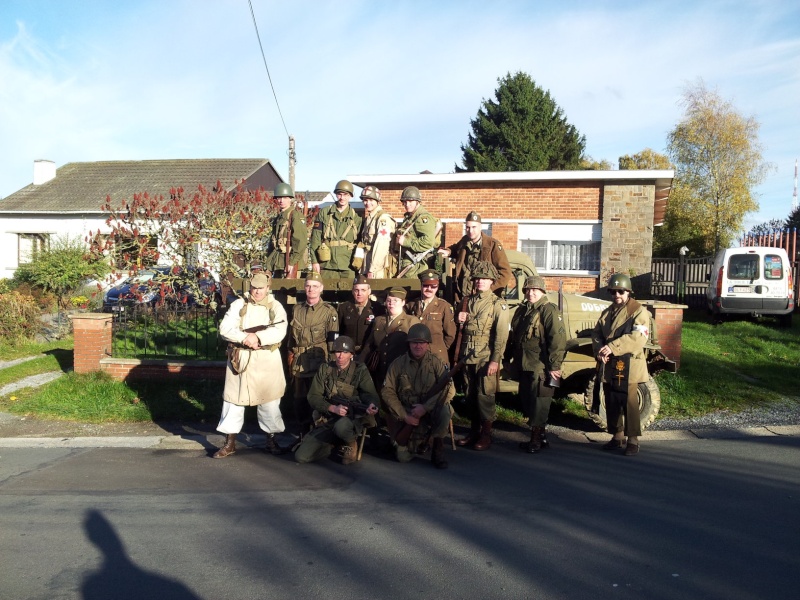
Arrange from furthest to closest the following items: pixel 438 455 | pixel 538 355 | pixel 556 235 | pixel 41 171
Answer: pixel 41 171 < pixel 556 235 < pixel 538 355 < pixel 438 455

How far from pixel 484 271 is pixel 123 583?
4.58 metres

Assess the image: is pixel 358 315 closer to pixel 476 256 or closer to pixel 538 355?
pixel 476 256

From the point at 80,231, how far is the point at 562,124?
23.0 metres

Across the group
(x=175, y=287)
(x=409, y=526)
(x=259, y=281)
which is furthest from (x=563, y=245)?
(x=409, y=526)

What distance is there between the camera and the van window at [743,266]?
54.6 ft

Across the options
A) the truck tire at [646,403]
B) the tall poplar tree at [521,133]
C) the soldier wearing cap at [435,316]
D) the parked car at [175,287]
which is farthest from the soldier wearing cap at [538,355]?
the tall poplar tree at [521,133]

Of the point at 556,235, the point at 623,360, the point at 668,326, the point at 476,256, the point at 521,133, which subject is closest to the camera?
the point at 623,360

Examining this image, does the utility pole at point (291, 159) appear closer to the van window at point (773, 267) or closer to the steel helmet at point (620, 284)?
the van window at point (773, 267)

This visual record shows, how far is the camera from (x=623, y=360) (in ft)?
23.2

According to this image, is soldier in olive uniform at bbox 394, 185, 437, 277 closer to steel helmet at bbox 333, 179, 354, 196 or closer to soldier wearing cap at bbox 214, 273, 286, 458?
steel helmet at bbox 333, 179, 354, 196

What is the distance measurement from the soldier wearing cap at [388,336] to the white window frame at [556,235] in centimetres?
1031

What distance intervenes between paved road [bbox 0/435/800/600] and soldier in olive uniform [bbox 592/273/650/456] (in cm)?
40

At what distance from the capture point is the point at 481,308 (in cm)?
733

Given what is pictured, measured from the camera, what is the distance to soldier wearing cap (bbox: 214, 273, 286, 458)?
23.1 feet
